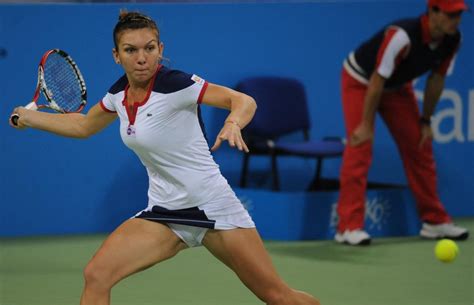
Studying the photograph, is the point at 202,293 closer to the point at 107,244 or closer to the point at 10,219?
the point at 107,244

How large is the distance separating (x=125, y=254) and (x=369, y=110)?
349 centimetres

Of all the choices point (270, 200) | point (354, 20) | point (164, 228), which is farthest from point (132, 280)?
point (354, 20)

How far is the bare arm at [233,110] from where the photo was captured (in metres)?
3.65

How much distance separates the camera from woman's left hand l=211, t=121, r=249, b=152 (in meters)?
3.61

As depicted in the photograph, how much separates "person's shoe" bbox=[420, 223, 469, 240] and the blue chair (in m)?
0.89

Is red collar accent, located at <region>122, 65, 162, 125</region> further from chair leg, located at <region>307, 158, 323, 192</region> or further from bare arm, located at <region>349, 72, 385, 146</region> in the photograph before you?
chair leg, located at <region>307, 158, 323, 192</region>

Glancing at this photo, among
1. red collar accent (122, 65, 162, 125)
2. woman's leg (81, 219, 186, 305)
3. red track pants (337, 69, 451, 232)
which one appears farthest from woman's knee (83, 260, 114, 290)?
red track pants (337, 69, 451, 232)

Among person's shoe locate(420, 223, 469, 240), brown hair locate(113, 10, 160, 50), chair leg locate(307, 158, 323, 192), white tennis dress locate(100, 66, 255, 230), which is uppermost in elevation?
brown hair locate(113, 10, 160, 50)

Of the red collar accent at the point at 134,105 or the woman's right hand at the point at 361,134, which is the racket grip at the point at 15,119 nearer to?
the red collar accent at the point at 134,105

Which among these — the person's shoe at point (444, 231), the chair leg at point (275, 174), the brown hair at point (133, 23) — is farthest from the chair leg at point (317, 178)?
the brown hair at point (133, 23)

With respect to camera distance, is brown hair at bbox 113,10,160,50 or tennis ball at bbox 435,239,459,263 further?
tennis ball at bbox 435,239,459,263

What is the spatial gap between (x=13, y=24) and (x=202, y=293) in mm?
2871

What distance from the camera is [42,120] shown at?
14.9 feet

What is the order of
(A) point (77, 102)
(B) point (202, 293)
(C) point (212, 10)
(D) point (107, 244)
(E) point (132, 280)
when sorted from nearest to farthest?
(D) point (107, 244), (A) point (77, 102), (B) point (202, 293), (E) point (132, 280), (C) point (212, 10)
